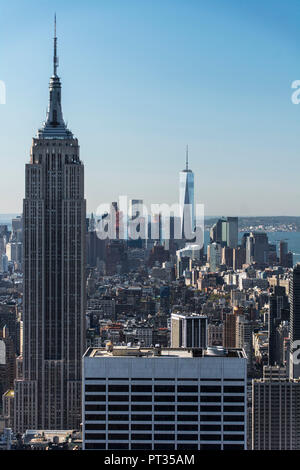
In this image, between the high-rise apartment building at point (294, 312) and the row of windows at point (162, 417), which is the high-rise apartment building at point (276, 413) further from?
the row of windows at point (162, 417)

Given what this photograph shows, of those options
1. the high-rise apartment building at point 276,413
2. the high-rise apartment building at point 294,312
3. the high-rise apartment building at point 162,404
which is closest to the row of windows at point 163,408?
the high-rise apartment building at point 162,404

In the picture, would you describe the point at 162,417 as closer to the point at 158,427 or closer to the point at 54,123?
the point at 158,427

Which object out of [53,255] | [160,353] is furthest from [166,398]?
[53,255]

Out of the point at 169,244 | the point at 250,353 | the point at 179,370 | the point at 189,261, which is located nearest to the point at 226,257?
the point at 189,261

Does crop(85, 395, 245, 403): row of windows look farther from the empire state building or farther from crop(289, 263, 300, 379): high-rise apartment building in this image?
the empire state building

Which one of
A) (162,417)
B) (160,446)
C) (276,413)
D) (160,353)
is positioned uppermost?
(160,353)

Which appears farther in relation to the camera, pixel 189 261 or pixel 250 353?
pixel 189 261

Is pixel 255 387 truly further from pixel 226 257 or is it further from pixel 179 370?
pixel 226 257
